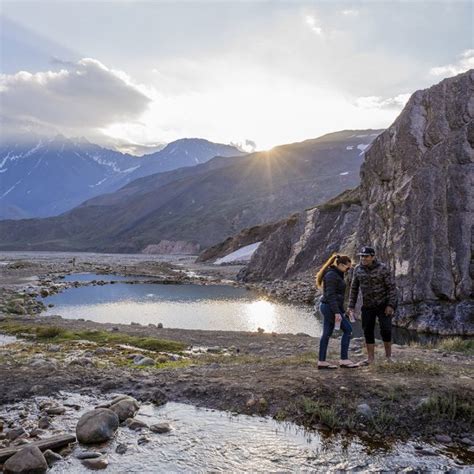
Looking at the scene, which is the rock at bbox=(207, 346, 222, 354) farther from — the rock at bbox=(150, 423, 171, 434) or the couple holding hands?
the rock at bbox=(150, 423, 171, 434)

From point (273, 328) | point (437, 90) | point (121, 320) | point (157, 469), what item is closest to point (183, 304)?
point (121, 320)

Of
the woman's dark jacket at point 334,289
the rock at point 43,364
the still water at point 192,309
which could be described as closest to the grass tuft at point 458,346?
the still water at point 192,309

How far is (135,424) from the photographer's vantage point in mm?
11047

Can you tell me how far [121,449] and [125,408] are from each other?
1822mm

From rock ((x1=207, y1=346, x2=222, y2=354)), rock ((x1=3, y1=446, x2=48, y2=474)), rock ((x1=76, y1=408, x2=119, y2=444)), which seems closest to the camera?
rock ((x1=3, y1=446, x2=48, y2=474))

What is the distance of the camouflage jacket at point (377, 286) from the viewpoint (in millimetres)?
14430

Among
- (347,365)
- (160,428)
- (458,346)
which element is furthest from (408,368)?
(458,346)

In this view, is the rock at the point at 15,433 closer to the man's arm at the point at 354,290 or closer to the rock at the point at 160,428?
the rock at the point at 160,428

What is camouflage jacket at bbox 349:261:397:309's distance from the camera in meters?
14.4

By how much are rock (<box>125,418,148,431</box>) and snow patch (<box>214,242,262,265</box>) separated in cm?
11062

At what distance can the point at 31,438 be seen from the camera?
10.2m

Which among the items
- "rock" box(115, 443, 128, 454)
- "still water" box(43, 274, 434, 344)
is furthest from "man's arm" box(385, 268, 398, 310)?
"still water" box(43, 274, 434, 344)

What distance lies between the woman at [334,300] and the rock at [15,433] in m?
8.08

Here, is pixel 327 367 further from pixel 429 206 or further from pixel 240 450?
→ pixel 429 206
